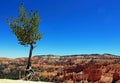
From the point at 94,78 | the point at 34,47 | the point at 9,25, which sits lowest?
the point at 94,78

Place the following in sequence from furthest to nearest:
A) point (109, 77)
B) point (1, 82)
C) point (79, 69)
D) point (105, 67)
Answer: point (79, 69)
point (105, 67)
point (109, 77)
point (1, 82)

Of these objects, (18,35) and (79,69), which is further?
(79,69)

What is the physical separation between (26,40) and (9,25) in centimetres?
307

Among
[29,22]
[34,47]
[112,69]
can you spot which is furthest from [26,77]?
[112,69]

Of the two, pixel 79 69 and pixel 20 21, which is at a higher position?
pixel 20 21

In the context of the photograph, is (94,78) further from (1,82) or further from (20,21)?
(1,82)

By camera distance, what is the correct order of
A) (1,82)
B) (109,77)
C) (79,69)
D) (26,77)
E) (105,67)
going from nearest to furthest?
(1,82), (26,77), (109,77), (105,67), (79,69)

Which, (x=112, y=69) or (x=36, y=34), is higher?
(x=36, y=34)

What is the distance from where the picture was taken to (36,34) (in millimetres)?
34531

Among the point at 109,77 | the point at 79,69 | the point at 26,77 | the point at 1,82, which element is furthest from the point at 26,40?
the point at 79,69

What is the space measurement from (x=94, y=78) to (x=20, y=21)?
4781 centimetres

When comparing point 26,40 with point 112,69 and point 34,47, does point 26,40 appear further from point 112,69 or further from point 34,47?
point 112,69

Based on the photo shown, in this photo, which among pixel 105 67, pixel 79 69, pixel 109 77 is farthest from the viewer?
pixel 79 69

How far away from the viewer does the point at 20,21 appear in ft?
113
